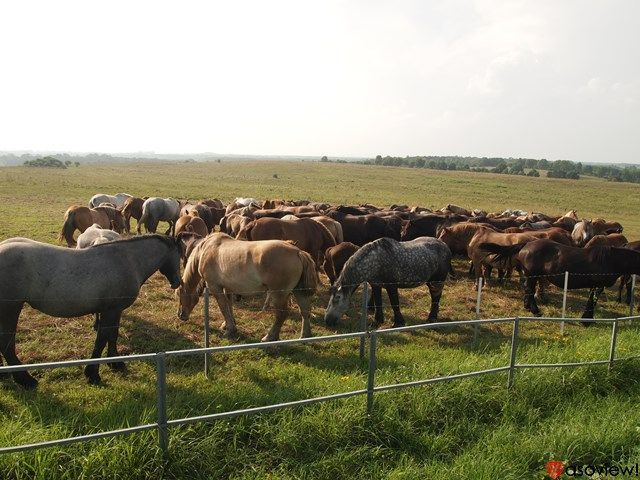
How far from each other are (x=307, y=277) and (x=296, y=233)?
4.80 m

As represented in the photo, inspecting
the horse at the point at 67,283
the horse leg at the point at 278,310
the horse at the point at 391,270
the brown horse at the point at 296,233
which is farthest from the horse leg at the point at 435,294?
the horse at the point at 67,283

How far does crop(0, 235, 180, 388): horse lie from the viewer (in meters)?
5.66

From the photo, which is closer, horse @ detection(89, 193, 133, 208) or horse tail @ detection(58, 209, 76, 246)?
horse tail @ detection(58, 209, 76, 246)

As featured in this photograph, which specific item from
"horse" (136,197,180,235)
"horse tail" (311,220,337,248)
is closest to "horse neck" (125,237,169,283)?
"horse tail" (311,220,337,248)

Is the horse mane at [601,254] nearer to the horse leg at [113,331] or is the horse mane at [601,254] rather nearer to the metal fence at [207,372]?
the metal fence at [207,372]

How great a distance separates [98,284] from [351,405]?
3.70 meters

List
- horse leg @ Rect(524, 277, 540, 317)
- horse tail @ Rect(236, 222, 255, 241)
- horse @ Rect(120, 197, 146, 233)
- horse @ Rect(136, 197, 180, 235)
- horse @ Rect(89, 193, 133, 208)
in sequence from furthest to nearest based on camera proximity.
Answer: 1. horse @ Rect(89, 193, 133, 208)
2. horse @ Rect(120, 197, 146, 233)
3. horse @ Rect(136, 197, 180, 235)
4. horse tail @ Rect(236, 222, 255, 241)
5. horse leg @ Rect(524, 277, 540, 317)

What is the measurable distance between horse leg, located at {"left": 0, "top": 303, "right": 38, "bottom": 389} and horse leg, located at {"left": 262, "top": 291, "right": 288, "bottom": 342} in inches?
133

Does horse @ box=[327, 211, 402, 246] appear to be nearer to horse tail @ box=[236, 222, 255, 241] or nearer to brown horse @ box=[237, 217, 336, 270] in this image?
brown horse @ box=[237, 217, 336, 270]

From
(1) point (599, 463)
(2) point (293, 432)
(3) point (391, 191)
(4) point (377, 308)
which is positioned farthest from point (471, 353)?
(3) point (391, 191)

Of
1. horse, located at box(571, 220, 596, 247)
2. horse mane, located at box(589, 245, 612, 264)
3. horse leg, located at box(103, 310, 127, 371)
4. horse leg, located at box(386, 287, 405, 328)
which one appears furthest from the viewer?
horse, located at box(571, 220, 596, 247)

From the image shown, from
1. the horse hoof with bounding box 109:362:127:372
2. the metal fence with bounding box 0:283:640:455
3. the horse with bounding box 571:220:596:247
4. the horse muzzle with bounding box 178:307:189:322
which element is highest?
the horse with bounding box 571:220:596:247

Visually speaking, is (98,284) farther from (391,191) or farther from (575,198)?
(575,198)

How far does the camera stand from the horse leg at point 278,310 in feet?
24.4
